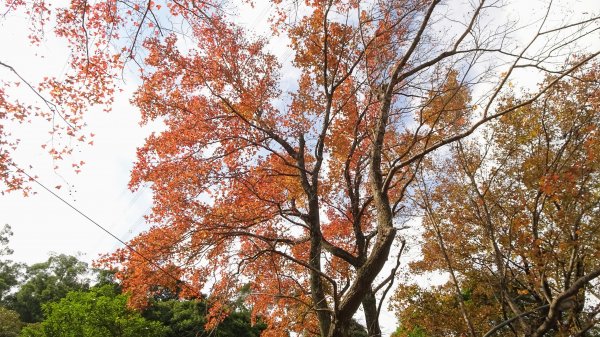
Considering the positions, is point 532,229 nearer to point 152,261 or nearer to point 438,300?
point 438,300

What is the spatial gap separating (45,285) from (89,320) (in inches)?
826

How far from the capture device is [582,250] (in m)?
8.37

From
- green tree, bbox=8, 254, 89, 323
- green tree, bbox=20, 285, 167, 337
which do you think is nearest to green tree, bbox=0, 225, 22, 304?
green tree, bbox=8, 254, 89, 323

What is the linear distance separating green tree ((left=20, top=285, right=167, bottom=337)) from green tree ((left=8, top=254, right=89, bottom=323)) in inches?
549

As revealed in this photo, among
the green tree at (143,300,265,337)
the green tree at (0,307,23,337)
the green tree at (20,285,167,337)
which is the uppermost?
the green tree at (143,300,265,337)

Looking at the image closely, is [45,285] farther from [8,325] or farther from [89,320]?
[89,320]

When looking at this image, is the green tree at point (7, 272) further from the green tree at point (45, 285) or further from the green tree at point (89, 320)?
the green tree at point (89, 320)

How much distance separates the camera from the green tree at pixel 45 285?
98.8 ft

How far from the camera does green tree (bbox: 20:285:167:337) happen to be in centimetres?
1538

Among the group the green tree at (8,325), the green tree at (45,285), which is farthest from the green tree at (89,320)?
the green tree at (45,285)

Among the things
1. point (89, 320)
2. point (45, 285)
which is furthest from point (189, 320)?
point (45, 285)

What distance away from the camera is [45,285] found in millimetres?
31984

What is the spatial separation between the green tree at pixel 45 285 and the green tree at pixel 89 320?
45.8 ft

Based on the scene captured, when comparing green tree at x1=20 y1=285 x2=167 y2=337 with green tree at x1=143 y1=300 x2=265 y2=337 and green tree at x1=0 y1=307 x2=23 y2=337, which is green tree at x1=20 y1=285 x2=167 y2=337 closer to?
green tree at x1=0 y1=307 x2=23 y2=337
